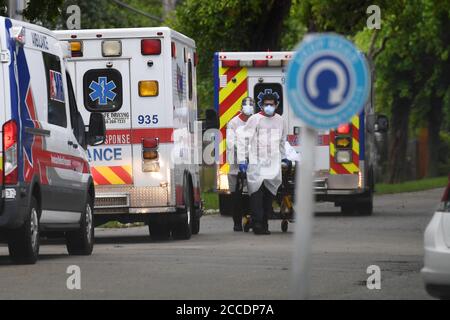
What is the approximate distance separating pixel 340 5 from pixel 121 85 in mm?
15112

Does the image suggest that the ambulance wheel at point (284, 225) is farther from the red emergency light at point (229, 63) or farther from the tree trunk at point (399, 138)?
the tree trunk at point (399, 138)

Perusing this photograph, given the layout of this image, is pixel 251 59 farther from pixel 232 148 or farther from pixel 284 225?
pixel 284 225

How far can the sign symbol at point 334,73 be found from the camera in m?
8.95

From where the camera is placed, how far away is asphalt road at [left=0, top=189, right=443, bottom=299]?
40.3 ft

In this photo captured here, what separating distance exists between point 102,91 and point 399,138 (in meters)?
32.0

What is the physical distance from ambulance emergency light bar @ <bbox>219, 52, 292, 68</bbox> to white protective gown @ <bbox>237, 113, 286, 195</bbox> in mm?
3771

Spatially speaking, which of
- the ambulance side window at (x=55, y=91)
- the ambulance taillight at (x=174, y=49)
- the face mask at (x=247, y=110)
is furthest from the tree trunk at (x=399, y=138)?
the ambulance side window at (x=55, y=91)

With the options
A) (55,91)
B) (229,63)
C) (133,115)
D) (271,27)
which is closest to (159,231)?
(133,115)

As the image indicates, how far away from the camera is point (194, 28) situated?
3531 centimetres

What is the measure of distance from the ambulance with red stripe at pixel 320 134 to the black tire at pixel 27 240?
9376 millimetres

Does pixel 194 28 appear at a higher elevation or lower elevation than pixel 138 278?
higher
